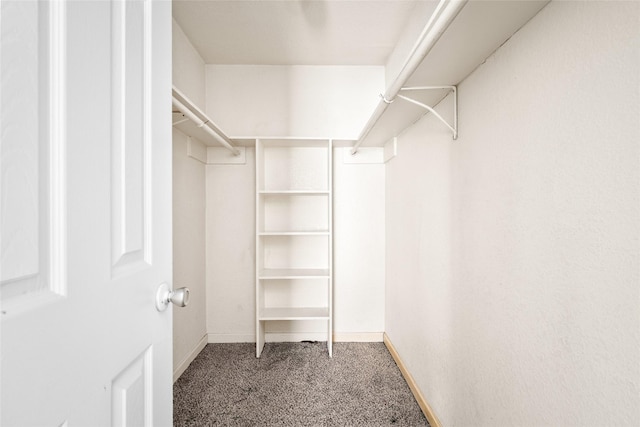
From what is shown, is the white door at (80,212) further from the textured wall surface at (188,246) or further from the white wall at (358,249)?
the white wall at (358,249)

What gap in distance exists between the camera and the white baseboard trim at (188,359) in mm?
2119

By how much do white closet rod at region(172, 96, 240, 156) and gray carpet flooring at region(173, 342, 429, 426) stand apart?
1591 millimetres

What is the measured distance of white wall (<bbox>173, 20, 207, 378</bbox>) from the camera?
213cm

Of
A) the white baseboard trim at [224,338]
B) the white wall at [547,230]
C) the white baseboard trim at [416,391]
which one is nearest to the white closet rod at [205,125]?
the white wall at [547,230]

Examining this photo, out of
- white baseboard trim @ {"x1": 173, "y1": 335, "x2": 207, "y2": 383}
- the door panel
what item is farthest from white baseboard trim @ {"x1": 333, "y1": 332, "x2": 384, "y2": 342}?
the door panel

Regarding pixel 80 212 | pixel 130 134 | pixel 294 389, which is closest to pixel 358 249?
pixel 294 389

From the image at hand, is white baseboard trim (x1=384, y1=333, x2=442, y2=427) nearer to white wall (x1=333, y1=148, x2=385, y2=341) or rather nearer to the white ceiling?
white wall (x1=333, y1=148, x2=385, y2=341)

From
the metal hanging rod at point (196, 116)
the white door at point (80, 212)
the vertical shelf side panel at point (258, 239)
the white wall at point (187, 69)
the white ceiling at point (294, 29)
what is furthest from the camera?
the vertical shelf side panel at point (258, 239)

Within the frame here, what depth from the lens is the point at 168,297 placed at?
0.77m

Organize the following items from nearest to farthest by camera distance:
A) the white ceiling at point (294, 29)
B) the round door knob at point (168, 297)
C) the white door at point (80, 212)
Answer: the white door at point (80, 212)
the round door knob at point (168, 297)
the white ceiling at point (294, 29)

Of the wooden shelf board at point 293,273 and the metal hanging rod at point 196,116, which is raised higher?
the metal hanging rod at point 196,116

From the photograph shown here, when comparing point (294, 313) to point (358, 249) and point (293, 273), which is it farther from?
point (358, 249)

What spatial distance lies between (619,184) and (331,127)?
2190mm

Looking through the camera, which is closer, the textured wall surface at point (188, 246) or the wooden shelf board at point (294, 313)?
the textured wall surface at point (188, 246)
